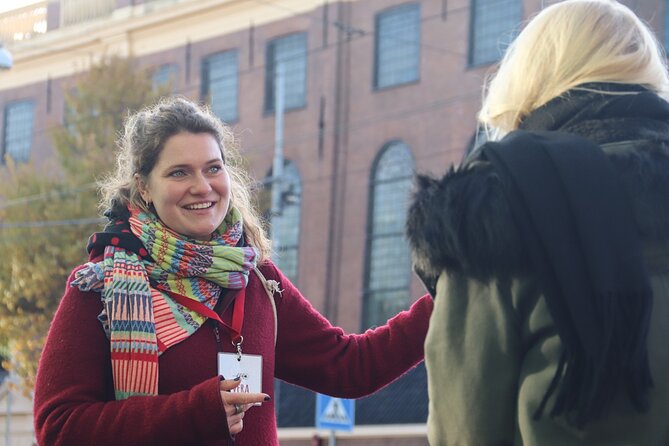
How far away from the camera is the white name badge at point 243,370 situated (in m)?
4.12

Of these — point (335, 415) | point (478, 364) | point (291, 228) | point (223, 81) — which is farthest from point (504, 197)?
point (223, 81)

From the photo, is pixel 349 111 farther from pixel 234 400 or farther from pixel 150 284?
pixel 234 400

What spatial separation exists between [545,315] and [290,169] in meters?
30.9

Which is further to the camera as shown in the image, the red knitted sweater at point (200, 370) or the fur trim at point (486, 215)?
the red knitted sweater at point (200, 370)

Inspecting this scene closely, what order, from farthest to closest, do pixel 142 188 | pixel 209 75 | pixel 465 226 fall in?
pixel 209 75
pixel 142 188
pixel 465 226

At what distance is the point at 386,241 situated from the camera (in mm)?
31797

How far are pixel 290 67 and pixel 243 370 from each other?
30050 mm

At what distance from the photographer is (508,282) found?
2914 millimetres

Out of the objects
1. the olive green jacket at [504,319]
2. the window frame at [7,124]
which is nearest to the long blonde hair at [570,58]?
the olive green jacket at [504,319]

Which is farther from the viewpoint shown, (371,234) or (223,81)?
(223,81)

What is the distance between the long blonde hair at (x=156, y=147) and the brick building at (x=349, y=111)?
23998 mm

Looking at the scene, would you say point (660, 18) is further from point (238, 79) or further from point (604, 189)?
point (604, 189)

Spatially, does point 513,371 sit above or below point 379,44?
below

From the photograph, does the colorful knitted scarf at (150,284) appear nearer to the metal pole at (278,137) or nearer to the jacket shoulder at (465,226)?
the jacket shoulder at (465,226)
